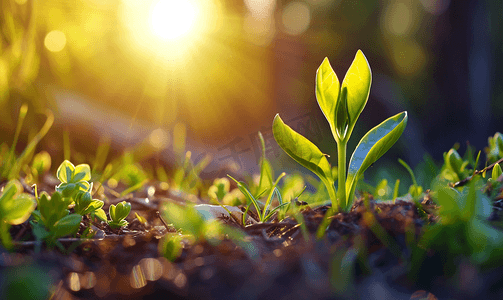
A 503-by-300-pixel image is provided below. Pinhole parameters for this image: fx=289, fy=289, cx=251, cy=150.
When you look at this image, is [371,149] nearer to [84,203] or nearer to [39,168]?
[84,203]

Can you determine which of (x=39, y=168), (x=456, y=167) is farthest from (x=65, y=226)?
(x=456, y=167)

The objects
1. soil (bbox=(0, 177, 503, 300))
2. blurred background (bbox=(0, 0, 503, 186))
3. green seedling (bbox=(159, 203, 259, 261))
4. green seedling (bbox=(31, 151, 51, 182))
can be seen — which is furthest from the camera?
blurred background (bbox=(0, 0, 503, 186))

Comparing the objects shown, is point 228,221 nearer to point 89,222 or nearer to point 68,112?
point 89,222

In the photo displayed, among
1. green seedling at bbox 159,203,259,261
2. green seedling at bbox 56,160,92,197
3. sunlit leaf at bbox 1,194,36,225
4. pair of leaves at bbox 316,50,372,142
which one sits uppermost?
pair of leaves at bbox 316,50,372,142

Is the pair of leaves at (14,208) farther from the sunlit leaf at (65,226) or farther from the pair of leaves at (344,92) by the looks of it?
the pair of leaves at (344,92)

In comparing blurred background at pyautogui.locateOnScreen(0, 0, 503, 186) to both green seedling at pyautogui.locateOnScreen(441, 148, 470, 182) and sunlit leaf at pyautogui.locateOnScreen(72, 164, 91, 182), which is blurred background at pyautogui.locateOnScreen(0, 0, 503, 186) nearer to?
green seedling at pyautogui.locateOnScreen(441, 148, 470, 182)

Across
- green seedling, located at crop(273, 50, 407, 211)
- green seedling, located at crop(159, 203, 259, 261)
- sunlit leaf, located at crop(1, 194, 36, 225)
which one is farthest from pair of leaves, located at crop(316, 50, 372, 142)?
sunlit leaf, located at crop(1, 194, 36, 225)

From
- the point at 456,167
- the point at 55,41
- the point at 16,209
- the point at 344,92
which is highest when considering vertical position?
the point at 55,41

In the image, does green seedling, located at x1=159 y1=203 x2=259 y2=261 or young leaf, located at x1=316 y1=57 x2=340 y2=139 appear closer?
green seedling, located at x1=159 y1=203 x2=259 y2=261

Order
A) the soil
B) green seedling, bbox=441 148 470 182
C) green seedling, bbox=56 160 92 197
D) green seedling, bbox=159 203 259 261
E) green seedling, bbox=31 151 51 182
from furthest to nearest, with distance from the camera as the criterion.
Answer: green seedling, bbox=31 151 51 182 < green seedling, bbox=441 148 470 182 < green seedling, bbox=56 160 92 197 < green seedling, bbox=159 203 259 261 < the soil
